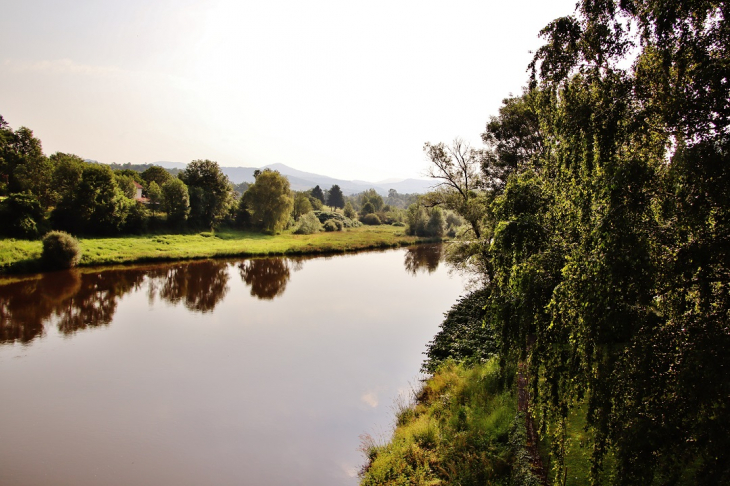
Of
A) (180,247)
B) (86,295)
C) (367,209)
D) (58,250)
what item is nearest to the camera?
(86,295)

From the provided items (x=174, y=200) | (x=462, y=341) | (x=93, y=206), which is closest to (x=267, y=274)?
(x=93, y=206)

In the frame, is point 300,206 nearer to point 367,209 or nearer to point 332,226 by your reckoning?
point 332,226

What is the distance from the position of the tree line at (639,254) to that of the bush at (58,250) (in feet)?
98.1

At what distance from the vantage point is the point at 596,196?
4.16 metres

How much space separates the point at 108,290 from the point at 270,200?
99.4 feet

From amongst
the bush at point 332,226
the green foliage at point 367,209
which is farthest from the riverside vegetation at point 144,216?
the green foliage at point 367,209

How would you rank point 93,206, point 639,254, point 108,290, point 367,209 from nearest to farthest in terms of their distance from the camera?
point 639,254
point 108,290
point 93,206
point 367,209

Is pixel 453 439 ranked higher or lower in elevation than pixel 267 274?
lower

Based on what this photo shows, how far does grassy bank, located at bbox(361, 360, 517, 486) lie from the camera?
7.14 m

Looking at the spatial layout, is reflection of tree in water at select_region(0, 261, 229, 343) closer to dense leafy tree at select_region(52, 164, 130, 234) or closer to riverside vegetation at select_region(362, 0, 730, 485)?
dense leafy tree at select_region(52, 164, 130, 234)

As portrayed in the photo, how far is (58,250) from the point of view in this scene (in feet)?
83.6

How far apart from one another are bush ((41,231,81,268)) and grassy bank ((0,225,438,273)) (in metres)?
0.66

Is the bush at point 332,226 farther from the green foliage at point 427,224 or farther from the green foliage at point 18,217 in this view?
the green foliage at point 18,217

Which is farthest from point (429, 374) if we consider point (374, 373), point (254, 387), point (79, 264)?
point (79, 264)
